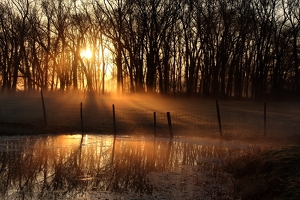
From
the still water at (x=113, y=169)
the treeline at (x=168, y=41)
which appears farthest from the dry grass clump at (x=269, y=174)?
the treeline at (x=168, y=41)

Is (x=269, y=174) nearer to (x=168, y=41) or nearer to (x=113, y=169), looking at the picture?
(x=113, y=169)

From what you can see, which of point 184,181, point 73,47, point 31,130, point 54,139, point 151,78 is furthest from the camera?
point 73,47

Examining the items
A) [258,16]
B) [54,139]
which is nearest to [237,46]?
[258,16]

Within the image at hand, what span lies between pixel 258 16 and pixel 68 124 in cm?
3923

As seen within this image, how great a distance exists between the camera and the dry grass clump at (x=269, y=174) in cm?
783

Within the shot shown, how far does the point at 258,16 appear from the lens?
54.1m

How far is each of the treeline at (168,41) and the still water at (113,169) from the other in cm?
3635

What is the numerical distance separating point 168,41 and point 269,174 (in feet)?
150

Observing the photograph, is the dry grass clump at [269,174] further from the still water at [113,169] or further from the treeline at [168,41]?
the treeline at [168,41]

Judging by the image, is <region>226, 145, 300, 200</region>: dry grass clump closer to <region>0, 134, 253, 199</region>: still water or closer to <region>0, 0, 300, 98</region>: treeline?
<region>0, 134, 253, 199</region>: still water

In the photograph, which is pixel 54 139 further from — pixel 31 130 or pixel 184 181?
pixel 184 181

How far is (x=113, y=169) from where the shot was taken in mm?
11227

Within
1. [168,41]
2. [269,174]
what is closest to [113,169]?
[269,174]

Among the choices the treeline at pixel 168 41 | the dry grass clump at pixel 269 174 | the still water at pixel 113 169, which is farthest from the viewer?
the treeline at pixel 168 41
